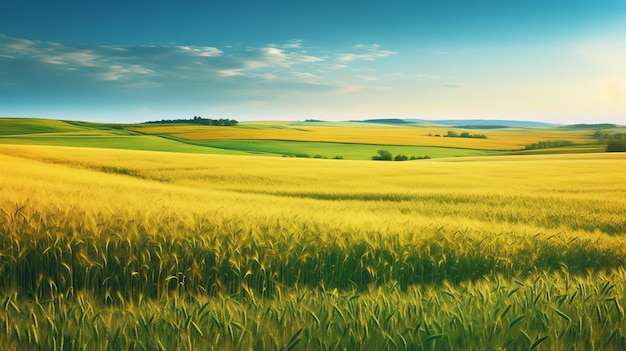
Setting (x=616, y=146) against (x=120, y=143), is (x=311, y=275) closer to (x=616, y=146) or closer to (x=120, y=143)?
(x=616, y=146)

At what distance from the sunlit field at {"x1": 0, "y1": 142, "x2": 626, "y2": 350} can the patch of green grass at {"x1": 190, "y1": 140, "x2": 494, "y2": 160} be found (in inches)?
1308

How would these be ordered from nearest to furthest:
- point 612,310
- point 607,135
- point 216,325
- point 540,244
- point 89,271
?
point 216,325 < point 612,310 < point 89,271 < point 540,244 < point 607,135

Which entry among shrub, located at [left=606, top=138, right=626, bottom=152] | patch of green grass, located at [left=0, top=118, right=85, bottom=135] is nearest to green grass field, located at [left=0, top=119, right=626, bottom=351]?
shrub, located at [left=606, top=138, right=626, bottom=152]

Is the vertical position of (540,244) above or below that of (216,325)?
below

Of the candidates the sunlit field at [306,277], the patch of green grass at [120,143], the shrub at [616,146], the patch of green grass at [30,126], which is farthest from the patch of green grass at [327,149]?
the sunlit field at [306,277]

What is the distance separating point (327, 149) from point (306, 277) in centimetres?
4077

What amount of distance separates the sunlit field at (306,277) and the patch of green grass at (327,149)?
109 ft

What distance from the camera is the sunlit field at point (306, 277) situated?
113 inches

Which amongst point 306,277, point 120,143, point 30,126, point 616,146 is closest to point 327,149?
point 120,143

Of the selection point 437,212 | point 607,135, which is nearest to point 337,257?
point 437,212

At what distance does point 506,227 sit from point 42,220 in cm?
613

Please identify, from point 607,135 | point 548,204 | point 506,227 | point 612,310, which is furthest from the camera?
point 607,135

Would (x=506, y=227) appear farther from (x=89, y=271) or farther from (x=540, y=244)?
(x=89, y=271)

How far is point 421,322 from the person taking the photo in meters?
3.00
